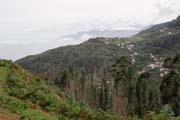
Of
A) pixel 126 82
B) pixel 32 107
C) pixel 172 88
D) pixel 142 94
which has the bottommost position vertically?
pixel 142 94

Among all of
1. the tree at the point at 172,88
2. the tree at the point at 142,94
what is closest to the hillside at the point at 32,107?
the tree at the point at 172,88

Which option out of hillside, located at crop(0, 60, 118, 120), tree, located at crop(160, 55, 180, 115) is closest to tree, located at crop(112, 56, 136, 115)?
tree, located at crop(160, 55, 180, 115)

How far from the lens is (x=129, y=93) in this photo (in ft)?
293

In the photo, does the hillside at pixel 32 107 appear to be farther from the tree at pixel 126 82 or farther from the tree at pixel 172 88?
the tree at pixel 126 82

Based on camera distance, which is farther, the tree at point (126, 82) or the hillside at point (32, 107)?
the tree at point (126, 82)

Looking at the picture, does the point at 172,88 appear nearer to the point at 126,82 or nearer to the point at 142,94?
the point at 142,94

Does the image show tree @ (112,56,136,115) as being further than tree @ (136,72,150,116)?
Yes

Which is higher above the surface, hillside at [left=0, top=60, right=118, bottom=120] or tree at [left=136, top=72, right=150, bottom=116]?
hillside at [left=0, top=60, right=118, bottom=120]

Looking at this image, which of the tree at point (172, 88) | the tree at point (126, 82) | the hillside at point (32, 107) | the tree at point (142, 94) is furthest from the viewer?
the tree at point (126, 82)

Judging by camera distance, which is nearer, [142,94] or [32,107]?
[32,107]

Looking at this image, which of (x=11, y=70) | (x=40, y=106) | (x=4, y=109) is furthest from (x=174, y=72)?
(x=4, y=109)

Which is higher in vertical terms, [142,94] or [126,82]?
[126,82]

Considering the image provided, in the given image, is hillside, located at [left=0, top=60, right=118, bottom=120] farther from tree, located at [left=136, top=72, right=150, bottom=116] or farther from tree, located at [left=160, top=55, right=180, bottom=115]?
tree, located at [left=136, top=72, right=150, bottom=116]

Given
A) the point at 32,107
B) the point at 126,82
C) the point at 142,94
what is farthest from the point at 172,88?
the point at 32,107
